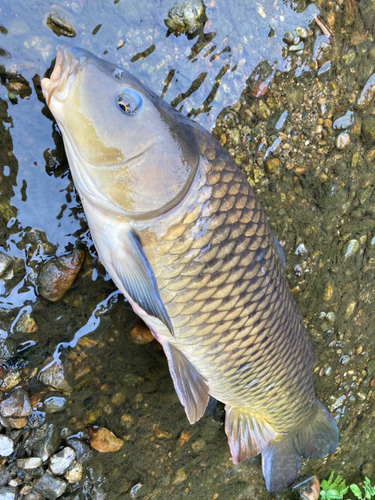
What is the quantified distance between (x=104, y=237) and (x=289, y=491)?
2.84 m

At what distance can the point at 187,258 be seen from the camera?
151cm

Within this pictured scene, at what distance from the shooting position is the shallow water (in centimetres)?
171

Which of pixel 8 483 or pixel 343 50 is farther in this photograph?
pixel 343 50

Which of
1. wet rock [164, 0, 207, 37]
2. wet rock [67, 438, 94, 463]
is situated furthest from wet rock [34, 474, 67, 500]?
wet rock [164, 0, 207, 37]

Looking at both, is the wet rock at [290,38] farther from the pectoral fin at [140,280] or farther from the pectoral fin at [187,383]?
the pectoral fin at [187,383]

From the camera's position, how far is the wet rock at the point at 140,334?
6.84 feet

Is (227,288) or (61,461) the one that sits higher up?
(227,288)

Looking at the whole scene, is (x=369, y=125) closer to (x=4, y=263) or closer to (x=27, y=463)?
(x=4, y=263)

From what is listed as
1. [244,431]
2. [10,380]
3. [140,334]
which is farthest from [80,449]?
[244,431]

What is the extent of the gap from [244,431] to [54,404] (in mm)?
1136

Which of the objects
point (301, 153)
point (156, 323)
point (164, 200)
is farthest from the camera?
→ point (301, 153)

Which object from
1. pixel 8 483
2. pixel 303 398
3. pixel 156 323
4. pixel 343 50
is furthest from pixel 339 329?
pixel 8 483

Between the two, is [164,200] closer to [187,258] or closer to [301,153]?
[187,258]

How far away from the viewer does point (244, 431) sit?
2.28 meters
